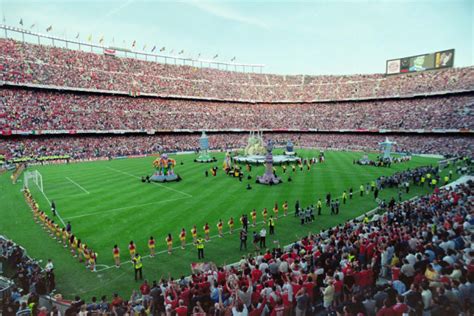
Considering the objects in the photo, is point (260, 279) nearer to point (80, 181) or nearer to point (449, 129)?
point (80, 181)

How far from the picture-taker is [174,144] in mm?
70312

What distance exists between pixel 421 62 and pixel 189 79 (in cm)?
6150

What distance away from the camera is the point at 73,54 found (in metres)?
72.2

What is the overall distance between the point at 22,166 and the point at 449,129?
3008 inches

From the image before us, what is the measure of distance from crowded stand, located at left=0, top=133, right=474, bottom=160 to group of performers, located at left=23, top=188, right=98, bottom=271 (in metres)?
37.0

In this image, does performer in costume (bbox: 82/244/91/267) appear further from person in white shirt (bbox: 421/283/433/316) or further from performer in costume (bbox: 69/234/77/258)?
person in white shirt (bbox: 421/283/433/316)

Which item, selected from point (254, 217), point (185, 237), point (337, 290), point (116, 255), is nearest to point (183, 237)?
point (185, 237)

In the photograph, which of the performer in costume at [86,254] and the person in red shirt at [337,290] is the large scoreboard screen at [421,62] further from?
the performer in costume at [86,254]

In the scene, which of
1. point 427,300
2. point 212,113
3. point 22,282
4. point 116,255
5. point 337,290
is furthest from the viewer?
point 212,113

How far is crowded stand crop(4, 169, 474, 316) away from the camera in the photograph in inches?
307

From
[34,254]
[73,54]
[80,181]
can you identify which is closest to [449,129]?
[80,181]

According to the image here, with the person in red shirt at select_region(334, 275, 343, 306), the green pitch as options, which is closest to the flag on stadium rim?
the green pitch

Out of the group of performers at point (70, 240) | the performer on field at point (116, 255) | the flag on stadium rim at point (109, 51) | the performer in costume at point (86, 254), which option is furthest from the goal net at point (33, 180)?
the flag on stadium rim at point (109, 51)

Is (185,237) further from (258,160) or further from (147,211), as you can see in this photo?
(258,160)
